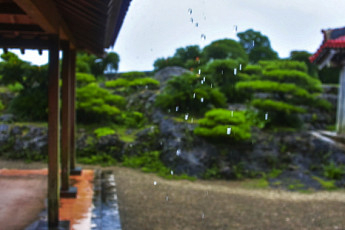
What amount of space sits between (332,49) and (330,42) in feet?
0.68

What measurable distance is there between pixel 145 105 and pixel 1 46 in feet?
23.7

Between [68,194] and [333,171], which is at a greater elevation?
[68,194]

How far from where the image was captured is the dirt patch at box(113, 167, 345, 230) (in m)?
4.38

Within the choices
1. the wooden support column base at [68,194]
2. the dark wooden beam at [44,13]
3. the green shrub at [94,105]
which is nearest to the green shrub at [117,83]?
the green shrub at [94,105]

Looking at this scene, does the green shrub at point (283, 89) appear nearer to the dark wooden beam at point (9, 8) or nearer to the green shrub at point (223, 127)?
the green shrub at point (223, 127)

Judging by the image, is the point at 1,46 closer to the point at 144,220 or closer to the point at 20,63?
the point at 144,220

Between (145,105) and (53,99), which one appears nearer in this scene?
(53,99)

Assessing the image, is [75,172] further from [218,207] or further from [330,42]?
[330,42]

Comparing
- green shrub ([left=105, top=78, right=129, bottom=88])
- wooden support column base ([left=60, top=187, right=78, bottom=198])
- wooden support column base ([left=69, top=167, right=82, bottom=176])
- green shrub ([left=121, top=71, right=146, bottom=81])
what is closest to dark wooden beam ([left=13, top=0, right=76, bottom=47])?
wooden support column base ([left=60, top=187, right=78, bottom=198])

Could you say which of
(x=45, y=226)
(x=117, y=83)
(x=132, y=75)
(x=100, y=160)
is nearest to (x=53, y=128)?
(x=45, y=226)

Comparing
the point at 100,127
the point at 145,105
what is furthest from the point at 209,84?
the point at 100,127

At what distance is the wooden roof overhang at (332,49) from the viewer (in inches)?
258

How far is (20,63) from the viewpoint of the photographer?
31.4 feet

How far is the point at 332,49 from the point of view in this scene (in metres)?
6.77
